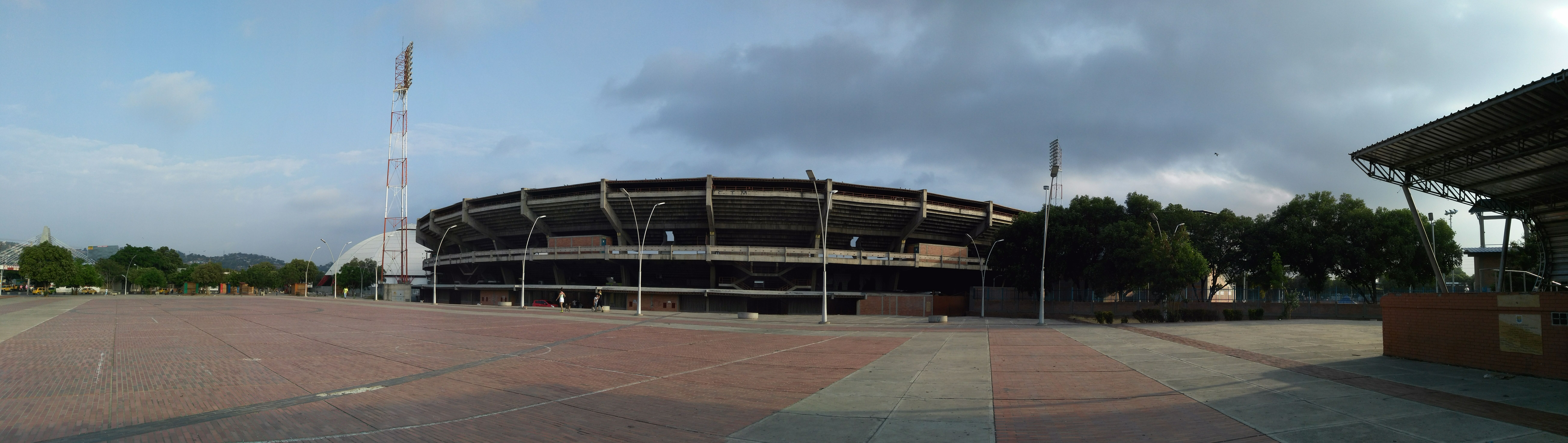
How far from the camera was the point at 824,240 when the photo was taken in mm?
30062

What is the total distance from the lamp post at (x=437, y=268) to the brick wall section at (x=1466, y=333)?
62.7m

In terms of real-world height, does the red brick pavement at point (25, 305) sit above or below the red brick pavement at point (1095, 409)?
below

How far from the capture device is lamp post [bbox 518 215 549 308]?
54.7m

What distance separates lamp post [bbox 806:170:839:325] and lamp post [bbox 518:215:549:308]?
72.7ft

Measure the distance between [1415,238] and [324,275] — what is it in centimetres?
17447

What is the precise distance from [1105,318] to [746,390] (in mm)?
28250

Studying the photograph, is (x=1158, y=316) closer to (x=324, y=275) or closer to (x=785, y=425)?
(x=785, y=425)

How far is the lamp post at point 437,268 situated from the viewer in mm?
65188

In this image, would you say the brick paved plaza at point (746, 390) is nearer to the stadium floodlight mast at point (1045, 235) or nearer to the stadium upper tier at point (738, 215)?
the stadium floodlight mast at point (1045, 235)

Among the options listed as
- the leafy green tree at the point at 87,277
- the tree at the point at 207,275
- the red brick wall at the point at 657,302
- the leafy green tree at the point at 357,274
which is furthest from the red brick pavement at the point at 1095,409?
the tree at the point at 207,275

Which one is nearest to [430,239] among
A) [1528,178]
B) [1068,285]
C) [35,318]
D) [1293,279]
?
[35,318]

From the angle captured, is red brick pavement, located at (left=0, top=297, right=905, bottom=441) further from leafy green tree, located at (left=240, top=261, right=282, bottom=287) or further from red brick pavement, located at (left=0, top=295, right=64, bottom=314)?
leafy green tree, located at (left=240, top=261, right=282, bottom=287)

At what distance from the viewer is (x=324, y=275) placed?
145000mm

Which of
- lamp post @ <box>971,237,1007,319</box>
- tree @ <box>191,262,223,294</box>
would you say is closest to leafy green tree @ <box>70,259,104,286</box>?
tree @ <box>191,262,223,294</box>
